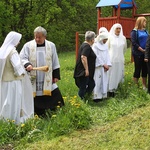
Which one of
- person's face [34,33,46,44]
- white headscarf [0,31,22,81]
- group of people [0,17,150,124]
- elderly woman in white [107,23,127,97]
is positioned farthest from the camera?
→ elderly woman in white [107,23,127,97]

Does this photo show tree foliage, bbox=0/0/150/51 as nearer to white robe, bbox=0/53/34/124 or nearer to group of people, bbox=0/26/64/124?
group of people, bbox=0/26/64/124

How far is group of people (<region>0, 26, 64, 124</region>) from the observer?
5.98 m

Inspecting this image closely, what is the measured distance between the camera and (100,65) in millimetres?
8273

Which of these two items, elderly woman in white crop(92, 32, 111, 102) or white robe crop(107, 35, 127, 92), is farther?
white robe crop(107, 35, 127, 92)

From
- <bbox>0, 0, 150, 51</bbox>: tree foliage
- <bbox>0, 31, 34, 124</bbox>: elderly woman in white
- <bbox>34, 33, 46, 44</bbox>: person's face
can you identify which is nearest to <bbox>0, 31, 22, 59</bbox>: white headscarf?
<bbox>0, 31, 34, 124</bbox>: elderly woman in white

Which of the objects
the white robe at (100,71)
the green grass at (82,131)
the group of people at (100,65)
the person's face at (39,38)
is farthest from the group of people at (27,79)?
the white robe at (100,71)

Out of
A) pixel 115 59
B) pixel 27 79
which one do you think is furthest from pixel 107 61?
pixel 27 79

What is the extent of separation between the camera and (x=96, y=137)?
17.1ft

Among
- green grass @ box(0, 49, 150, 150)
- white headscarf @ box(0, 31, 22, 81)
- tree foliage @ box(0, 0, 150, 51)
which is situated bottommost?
green grass @ box(0, 49, 150, 150)

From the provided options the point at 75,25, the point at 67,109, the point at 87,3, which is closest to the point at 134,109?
the point at 67,109

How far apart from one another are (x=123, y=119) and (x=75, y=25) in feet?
87.9

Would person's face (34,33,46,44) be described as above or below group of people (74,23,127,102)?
above

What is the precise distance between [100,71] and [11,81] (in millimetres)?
2881

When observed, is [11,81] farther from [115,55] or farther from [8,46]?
[115,55]
